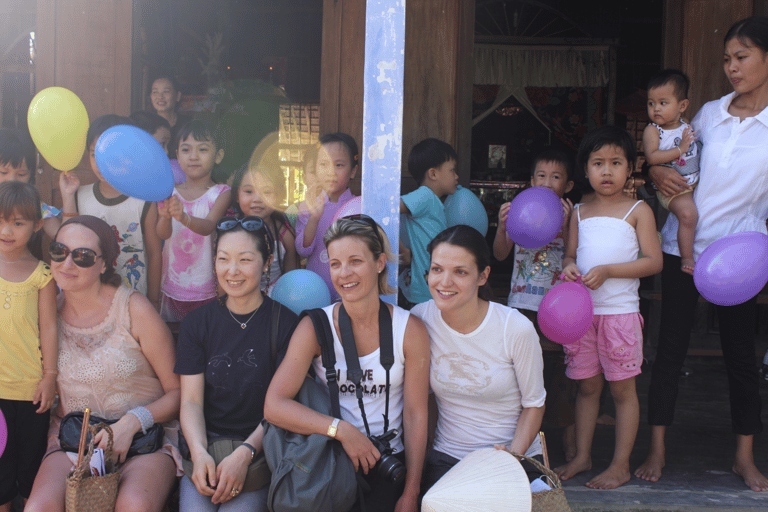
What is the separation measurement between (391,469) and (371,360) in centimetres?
41

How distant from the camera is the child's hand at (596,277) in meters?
2.56

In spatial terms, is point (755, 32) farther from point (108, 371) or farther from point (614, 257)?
point (108, 371)

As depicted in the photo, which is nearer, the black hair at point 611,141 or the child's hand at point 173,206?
the child's hand at point 173,206

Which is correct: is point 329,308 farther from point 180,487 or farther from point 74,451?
point 74,451

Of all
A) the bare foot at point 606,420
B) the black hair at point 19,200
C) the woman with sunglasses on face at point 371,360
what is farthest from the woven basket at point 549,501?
the black hair at point 19,200

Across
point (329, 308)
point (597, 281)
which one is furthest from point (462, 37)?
point (329, 308)

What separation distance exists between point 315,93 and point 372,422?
22.1 ft

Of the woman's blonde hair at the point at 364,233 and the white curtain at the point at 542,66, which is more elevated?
the white curtain at the point at 542,66

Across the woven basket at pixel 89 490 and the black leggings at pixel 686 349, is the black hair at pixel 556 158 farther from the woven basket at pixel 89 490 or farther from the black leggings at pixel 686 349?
the woven basket at pixel 89 490

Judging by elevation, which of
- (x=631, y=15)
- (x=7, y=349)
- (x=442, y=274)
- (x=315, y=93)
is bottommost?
(x=7, y=349)

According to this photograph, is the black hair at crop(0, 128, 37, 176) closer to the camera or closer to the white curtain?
the camera

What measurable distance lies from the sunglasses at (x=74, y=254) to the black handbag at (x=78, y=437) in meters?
0.60

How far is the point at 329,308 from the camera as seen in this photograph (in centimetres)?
229

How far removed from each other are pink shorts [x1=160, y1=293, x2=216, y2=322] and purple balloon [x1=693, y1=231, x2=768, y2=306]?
2.42m
